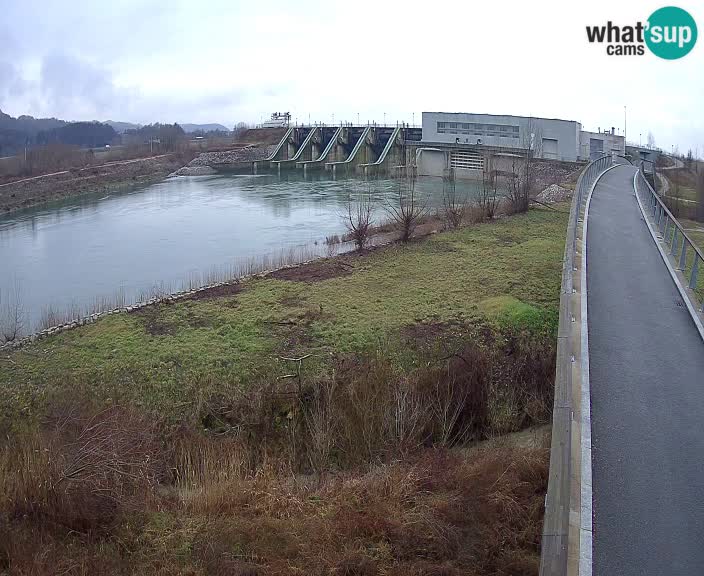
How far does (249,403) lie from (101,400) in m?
2.19

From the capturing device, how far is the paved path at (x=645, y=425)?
4.65 m

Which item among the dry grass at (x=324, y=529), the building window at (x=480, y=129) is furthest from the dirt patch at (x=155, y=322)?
the building window at (x=480, y=129)

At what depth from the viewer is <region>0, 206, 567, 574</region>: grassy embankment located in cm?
606

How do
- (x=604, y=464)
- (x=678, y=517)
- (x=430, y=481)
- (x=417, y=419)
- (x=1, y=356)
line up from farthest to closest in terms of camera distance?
(x=1, y=356) < (x=417, y=419) < (x=430, y=481) < (x=604, y=464) < (x=678, y=517)

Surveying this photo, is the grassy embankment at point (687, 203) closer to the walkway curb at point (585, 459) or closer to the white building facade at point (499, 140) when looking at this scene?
the walkway curb at point (585, 459)

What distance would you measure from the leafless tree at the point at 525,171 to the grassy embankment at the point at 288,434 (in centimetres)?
1089

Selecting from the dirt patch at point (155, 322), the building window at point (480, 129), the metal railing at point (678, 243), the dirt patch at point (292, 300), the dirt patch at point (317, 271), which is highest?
the building window at point (480, 129)

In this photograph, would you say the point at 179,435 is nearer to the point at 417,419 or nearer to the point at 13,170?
the point at 417,419

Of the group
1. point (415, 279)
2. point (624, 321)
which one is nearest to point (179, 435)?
point (624, 321)

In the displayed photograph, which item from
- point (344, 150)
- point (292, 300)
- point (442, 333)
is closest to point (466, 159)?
point (344, 150)

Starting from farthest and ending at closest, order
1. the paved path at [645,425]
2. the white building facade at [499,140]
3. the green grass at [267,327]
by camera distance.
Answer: the white building facade at [499,140] → the green grass at [267,327] → the paved path at [645,425]

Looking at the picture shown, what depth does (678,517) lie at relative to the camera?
4941 millimetres

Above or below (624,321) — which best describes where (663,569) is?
below

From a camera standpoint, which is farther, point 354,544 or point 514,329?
point 514,329
